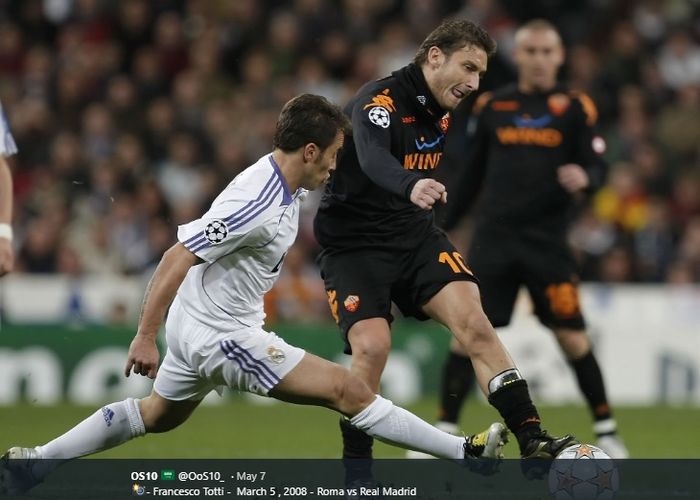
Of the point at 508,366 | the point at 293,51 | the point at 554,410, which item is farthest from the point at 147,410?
the point at 293,51

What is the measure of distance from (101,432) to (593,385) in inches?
132

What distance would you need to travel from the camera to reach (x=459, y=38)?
6.54m

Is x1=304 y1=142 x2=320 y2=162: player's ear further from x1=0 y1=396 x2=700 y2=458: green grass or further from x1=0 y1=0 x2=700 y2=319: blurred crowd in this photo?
x1=0 y1=0 x2=700 y2=319: blurred crowd

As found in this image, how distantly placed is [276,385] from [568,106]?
3460mm

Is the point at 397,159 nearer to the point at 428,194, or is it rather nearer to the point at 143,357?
the point at 428,194

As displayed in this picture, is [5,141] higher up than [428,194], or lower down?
higher up

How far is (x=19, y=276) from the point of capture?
45.6 ft

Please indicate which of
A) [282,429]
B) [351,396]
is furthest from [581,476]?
[282,429]

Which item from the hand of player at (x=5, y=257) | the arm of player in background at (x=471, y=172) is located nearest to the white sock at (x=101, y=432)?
the hand of player at (x=5, y=257)

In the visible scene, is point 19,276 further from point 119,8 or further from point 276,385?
point 276,385

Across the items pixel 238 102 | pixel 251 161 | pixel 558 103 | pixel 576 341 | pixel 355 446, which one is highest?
pixel 238 102

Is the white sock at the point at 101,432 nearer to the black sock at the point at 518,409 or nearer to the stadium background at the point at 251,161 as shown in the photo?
the black sock at the point at 518,409

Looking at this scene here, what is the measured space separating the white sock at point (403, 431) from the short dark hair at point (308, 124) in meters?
1.16

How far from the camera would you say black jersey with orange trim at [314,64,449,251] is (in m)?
6.61
